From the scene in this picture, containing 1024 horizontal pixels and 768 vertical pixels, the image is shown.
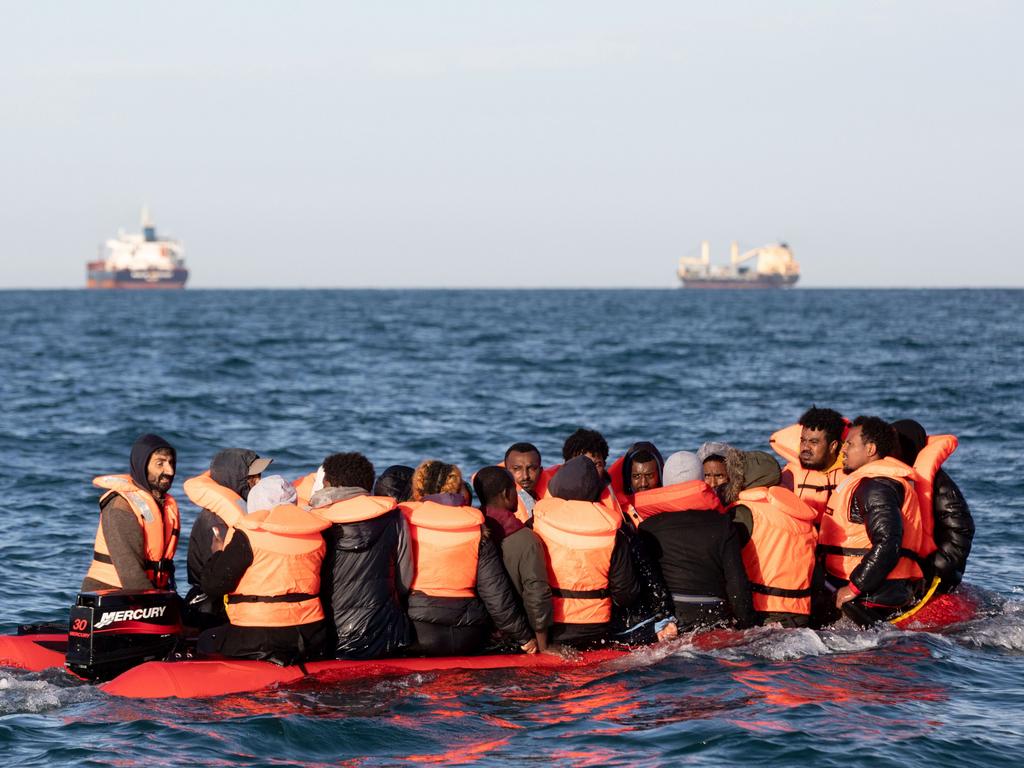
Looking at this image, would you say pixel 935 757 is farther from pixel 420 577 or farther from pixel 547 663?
pixel 420 577

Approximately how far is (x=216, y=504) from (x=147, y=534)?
0.55 metres

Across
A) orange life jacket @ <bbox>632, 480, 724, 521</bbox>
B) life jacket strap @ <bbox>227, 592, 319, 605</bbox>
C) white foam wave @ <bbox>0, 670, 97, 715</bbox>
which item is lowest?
white foam wave @ <bbox>0, 670, 97, 715</bbox>

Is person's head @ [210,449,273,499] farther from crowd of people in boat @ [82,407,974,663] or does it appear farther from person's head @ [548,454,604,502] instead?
person's head @ [548,454,604,502]

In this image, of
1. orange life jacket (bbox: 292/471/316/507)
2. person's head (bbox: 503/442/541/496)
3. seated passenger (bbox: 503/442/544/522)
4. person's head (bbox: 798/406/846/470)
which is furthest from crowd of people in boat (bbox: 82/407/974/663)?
orange life jacket (bbox: 292/471/316/507)

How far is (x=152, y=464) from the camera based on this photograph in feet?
31.5

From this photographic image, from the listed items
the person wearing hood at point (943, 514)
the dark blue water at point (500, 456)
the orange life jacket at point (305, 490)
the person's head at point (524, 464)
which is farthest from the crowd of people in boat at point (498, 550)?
the orange life jacket at point (305, 490)

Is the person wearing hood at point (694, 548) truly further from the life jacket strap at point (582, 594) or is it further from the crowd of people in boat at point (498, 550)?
the life jacket strap at point (582, 594)

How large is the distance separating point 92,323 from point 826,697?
75.5 meters

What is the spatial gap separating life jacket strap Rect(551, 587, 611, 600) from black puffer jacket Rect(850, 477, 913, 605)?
2194 mm

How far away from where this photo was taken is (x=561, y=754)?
27.9 feet

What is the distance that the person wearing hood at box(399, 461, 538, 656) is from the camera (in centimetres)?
948

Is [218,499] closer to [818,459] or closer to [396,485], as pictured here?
[396,485]

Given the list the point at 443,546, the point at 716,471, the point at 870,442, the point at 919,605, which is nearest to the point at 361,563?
the point at 443,546

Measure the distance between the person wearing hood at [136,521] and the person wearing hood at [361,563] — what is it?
3.90ft
